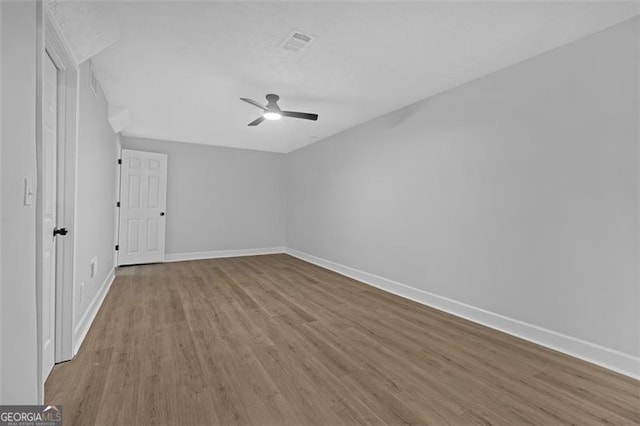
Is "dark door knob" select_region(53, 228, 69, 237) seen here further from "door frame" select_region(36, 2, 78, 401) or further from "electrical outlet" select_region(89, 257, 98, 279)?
"electrical outlet" select_region(89, 257, 98, 279)

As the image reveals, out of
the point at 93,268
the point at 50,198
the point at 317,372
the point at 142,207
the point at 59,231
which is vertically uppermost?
the point at 50,198

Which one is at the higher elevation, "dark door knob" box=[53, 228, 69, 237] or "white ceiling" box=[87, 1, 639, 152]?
"white ceiling" box=[87, 1, 639, 152]

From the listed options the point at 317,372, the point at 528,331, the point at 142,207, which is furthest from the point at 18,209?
the point at 142,207

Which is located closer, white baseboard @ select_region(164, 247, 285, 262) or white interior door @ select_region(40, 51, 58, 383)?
white interior door @ select_region(40, 51, 58, 383)

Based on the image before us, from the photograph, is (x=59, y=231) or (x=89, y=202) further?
(x=89, y=202)

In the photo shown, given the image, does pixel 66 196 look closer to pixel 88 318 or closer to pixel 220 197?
pixel 88 318

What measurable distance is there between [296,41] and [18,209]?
2.07 m

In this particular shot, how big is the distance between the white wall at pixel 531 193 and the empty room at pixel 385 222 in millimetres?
16

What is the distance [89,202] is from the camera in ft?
8.62

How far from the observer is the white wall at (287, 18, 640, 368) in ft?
6.79

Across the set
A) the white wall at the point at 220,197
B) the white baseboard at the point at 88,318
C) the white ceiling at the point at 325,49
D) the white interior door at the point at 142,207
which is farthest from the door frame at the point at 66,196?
the white wall at the point at 220,197

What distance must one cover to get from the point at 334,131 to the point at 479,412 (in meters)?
4.33

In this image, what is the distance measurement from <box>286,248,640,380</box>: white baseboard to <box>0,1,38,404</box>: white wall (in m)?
3.33

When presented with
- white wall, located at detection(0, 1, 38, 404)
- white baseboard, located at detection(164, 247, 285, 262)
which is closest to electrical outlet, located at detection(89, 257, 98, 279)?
white wall, located at detection(0, 1, 38, 404)
